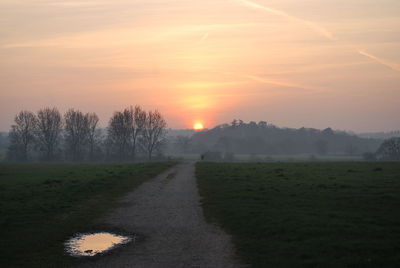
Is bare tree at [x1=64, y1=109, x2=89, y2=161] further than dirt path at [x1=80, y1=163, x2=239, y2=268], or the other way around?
bare tree at [x1=64, y1=109, x2=89, y2=161]

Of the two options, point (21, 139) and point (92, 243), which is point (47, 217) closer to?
point (92, 243)

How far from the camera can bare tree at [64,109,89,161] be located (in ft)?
351

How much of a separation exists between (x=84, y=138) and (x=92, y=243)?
9857cm

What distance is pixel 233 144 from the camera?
180 meters

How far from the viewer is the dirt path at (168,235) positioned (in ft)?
38.6

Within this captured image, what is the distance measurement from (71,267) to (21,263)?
159cm

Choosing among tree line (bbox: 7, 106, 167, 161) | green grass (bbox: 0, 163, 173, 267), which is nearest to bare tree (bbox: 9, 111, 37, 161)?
tree line (bbox: 7, 106, 167, 161)

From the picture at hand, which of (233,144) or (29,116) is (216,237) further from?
(233,144)

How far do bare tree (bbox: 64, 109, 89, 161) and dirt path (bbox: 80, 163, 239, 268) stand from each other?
86379 millimetres

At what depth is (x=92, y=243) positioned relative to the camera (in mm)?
14156

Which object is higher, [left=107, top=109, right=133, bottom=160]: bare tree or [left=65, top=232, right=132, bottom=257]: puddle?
[left=107, top=109, right=133, bottom=160]: bare tree

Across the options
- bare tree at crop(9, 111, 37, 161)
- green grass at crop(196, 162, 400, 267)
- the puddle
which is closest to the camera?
green grass at crop(196, 162, 400, 267)

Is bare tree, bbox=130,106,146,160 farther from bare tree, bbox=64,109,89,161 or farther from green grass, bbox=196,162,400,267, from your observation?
green grass, bbox=196,162,400,267

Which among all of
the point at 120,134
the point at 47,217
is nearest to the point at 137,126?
the point at 120,134
